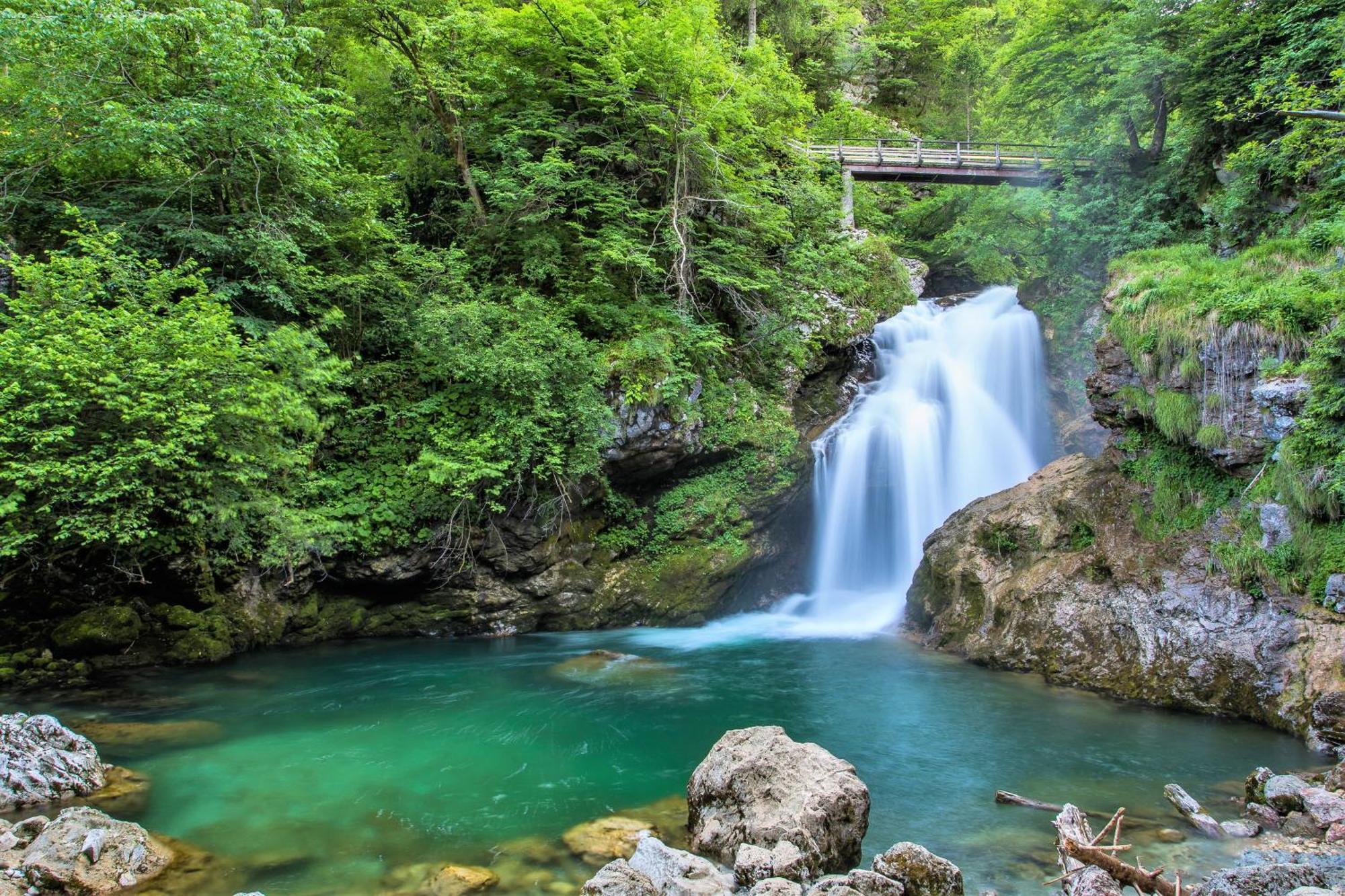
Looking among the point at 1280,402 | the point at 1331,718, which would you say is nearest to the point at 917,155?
the point at 1280,402

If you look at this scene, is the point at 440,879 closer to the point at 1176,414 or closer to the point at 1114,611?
the point at 1114,611

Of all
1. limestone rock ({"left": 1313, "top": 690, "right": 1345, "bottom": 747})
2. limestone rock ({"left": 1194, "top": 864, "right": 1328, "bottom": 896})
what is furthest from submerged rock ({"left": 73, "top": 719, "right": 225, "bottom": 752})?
limestone rock ({"left": 1313, "top": 690, "right": 1345, "bottom": 747})

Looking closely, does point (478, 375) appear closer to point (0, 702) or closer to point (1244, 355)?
point (0, 702)

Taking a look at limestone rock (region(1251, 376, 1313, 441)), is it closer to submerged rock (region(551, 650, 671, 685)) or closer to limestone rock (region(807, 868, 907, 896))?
limestone rock (region(807, 868, 907, 896))

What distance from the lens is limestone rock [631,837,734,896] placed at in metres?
4.46

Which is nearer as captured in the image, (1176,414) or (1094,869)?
(1094,869)

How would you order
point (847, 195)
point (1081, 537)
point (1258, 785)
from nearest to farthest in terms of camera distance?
1. point (1258, 785)
2. point (1081, 537)
3. point (847, 195)

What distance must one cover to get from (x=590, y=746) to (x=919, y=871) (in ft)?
13.5

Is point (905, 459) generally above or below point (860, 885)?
above

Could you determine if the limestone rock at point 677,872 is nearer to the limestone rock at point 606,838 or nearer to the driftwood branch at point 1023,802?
the limestone rock at point 606,838

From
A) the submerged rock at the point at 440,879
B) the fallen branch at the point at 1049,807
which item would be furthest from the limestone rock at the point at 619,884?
the fallen branch at the point at 1049,807

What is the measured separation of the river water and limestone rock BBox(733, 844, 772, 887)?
1129mm

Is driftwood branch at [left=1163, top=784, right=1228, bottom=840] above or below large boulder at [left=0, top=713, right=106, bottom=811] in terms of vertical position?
below

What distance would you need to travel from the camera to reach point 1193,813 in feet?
19.3
